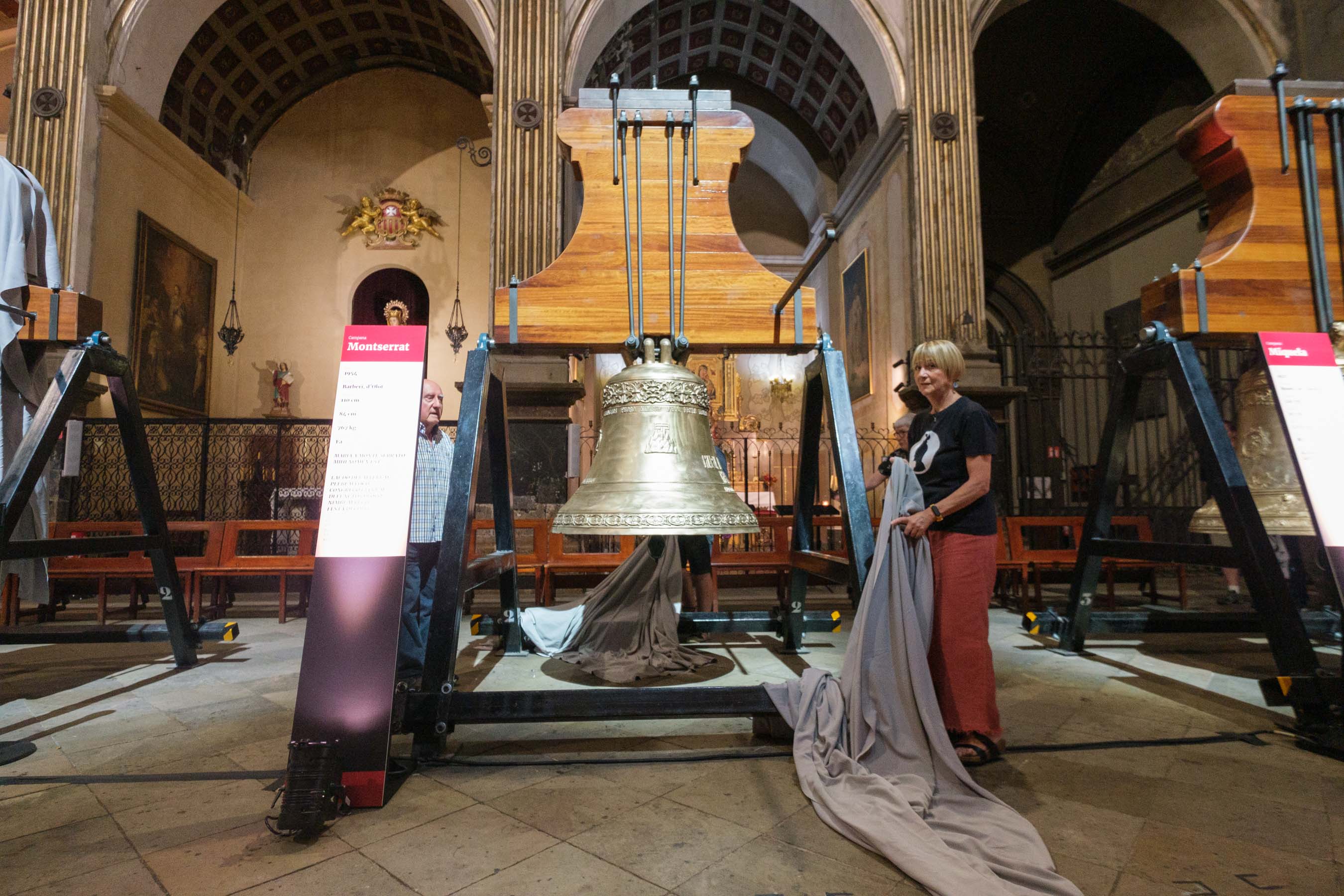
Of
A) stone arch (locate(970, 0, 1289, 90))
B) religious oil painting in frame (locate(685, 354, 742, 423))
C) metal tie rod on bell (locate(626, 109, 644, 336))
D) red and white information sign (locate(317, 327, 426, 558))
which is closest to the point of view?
red and white information sign (locate(317, 327, 426, 558))

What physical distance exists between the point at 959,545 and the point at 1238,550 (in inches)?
48.4

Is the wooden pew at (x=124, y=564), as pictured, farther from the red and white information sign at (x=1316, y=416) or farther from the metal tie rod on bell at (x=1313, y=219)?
the metal tie rod on bell at (x=1313, y=219)


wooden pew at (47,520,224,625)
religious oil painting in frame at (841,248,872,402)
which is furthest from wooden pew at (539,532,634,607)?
religious oil painting in frame at (841,248,872,402)

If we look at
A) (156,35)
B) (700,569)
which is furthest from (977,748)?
(156,35)

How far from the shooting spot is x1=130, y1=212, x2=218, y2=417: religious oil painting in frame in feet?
33.1

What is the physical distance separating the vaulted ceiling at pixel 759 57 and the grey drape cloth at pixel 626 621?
848 centimetres

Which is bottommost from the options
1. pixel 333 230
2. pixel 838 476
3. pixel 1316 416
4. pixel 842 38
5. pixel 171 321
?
pixel 838 476

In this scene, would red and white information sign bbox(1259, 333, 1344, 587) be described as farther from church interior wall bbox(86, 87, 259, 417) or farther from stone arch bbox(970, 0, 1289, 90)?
church interior wall bbox(86, 87, 259, 417)

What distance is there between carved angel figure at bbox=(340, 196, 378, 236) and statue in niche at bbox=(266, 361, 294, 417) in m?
2.96

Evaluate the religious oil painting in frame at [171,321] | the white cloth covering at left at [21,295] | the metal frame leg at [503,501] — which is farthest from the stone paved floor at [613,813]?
the religious oil painting in frame at [171,321]

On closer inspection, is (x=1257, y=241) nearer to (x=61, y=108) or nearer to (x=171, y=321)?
(x=61, y=108)

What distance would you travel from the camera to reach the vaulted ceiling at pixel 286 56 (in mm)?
11016

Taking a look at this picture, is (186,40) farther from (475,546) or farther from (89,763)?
(89,763)

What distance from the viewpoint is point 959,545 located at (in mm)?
2697
